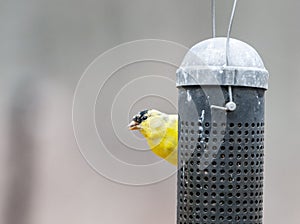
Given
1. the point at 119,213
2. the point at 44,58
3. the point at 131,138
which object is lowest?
the point at 119,213

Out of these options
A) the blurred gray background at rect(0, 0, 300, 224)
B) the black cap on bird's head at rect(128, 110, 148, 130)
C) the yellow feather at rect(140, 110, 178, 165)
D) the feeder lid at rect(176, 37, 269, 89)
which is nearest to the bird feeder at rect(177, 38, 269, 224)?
the feeder lid at rect(176, 37, 269, 89)

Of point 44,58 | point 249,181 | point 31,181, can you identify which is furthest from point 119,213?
point 249,181

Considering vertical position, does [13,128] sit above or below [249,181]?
above

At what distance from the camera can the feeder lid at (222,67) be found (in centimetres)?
157

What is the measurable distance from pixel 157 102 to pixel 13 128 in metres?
1.15

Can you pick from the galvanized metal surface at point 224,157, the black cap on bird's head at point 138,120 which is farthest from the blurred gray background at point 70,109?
the galvanized metal surface at point 224,157

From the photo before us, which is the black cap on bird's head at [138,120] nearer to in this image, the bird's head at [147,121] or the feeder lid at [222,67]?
the bird's head at [147,121]

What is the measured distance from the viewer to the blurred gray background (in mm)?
3773

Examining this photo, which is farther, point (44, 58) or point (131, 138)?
point (44, 58)

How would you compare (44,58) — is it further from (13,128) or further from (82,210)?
(82,210)

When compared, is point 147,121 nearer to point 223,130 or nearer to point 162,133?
point 162,133

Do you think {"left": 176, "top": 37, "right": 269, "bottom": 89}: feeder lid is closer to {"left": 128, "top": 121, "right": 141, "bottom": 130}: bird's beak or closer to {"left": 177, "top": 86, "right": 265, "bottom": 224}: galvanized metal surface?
{"left": 177, "top": 86, "right": 265, "bottom": 224}: galvanized metal surface

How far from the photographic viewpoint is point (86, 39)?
3.83 m

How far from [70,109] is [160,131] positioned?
66.3 inches
